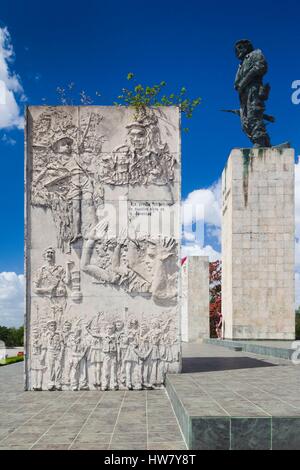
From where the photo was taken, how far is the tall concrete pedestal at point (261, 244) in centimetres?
1524

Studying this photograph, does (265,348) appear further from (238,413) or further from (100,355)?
(238,413)

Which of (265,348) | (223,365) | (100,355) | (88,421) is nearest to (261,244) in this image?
(265,348)

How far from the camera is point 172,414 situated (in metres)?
5.86

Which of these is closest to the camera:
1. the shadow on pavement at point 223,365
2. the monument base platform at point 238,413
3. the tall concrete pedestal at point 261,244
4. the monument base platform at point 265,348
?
the monument base platform at point 238,413

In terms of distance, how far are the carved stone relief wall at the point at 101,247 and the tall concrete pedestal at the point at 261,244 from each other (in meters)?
8.01

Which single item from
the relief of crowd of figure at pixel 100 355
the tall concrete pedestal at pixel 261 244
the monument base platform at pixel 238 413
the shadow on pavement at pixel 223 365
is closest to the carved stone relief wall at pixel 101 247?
the relief of crowd of figure at pixel 100 355

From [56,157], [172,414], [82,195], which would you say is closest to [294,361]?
[172,414]

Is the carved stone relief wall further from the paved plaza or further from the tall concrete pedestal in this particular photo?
the tall concrete pedestal

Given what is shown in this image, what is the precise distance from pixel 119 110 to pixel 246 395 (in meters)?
5.10

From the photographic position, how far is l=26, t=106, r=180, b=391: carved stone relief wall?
25.1ft

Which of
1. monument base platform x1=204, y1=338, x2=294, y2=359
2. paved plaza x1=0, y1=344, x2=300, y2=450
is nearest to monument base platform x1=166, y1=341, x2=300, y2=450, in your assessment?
paved plaza x1=0, y1=344, x2=300, y2=450

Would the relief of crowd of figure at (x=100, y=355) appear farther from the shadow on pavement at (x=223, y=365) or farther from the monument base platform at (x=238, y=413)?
the monument base platform at (x=238, y=413)

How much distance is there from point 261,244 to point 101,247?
891cm
